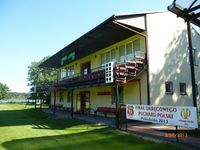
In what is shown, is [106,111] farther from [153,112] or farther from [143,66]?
[153,112]

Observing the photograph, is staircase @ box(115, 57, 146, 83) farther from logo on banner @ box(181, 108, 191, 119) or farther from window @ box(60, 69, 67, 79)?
window @ box(60, 69, 67, 79)

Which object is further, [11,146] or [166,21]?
[166,21]

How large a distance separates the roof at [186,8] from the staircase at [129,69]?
4966 millimetres

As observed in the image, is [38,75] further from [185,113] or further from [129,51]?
[185,113]

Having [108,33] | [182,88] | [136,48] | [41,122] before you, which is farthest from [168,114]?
[41,122]

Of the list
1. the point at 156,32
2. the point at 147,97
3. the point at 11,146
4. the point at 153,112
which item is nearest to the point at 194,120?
the point at 153,112

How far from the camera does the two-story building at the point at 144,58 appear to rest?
15.0 meters

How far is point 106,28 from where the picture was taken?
15.8 m

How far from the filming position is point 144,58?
15344 millimetres

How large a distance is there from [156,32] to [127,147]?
9.74 meters

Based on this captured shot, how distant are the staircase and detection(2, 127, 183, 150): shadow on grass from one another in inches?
155

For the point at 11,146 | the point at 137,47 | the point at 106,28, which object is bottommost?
the point at 11,146

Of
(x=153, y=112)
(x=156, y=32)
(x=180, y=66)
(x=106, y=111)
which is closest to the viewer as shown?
(x=153, y=112)

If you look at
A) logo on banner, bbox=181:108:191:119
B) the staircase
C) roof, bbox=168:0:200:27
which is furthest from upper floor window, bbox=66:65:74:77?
logo on banner, bbox=181:108:191:119
